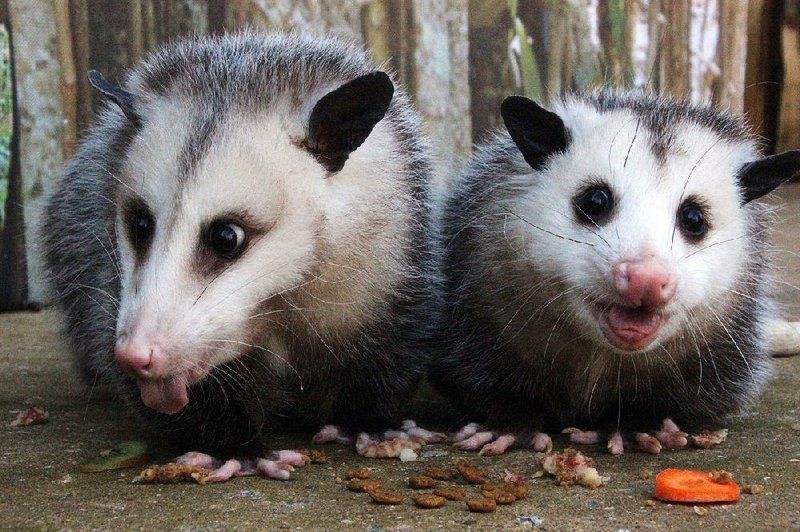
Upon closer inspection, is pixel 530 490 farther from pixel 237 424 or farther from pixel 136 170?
pixel 136 170

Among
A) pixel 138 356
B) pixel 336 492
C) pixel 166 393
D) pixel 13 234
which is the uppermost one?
pixel 13 234

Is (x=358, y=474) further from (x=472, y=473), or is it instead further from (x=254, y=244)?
(x=254, y=244)

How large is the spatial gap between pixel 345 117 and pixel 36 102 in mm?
2520

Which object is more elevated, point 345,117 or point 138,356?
point 345,117

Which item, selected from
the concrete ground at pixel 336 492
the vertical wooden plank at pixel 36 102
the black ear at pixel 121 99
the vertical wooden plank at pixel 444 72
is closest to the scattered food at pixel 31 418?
the concrete ground at pixel 336 492

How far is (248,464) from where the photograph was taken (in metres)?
2.46

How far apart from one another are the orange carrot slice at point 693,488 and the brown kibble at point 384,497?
575mm

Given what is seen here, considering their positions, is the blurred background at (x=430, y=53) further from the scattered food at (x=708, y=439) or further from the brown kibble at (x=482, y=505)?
the brown kibble at (x=482, y=505)

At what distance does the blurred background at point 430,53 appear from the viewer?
4.41 metres

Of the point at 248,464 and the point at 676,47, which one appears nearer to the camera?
the point at 248,464

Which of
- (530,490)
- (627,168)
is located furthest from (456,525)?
(627,168)

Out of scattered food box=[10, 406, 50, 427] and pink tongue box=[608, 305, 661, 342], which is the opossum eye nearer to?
scattered food box=[10, 406, 50, 427]

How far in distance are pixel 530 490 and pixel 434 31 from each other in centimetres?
295

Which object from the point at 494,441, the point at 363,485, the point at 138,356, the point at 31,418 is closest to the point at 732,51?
the point at 494,441
